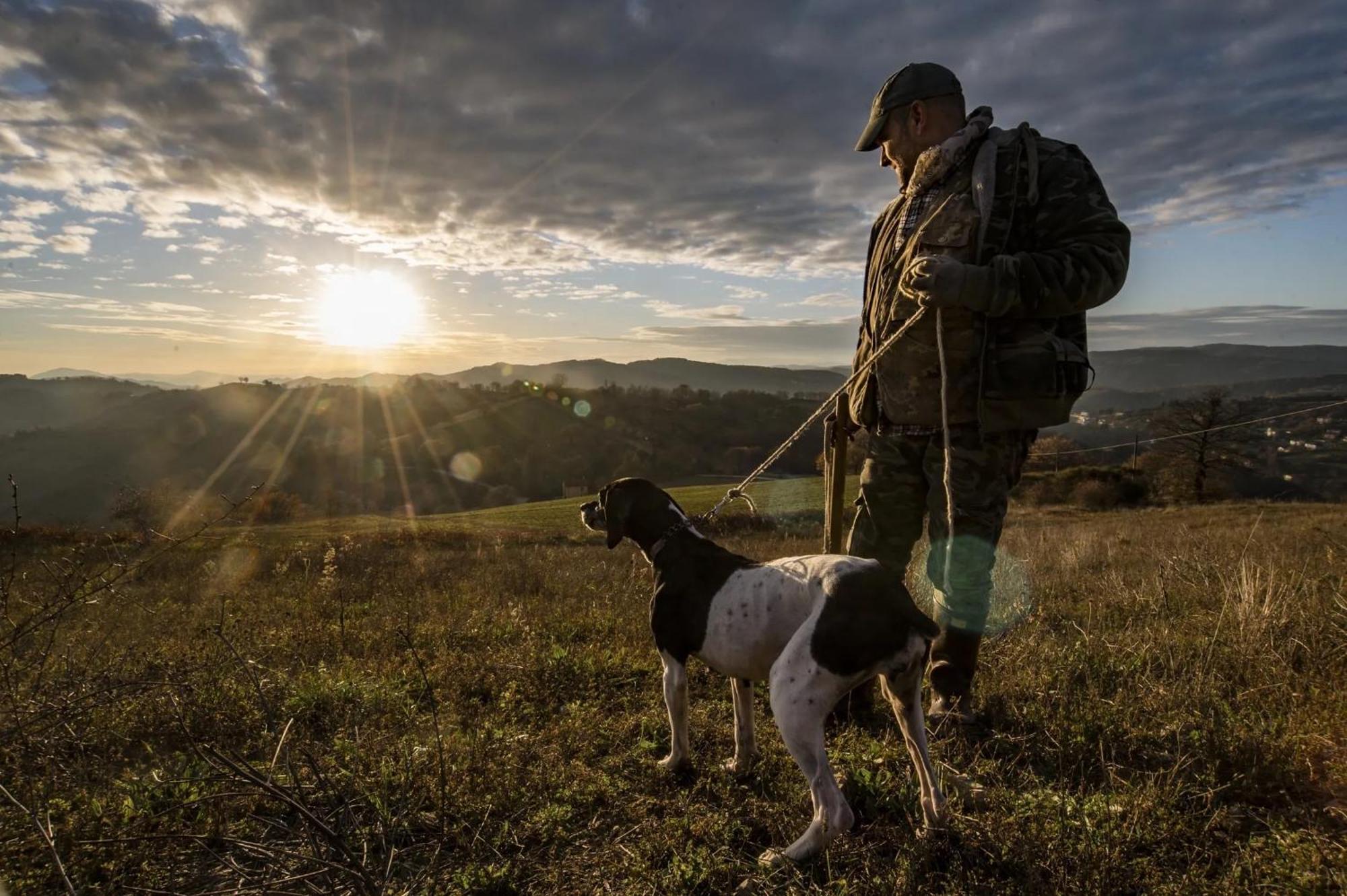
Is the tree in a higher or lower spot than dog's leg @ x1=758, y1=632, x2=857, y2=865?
lower

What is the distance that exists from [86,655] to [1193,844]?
22.6 ft

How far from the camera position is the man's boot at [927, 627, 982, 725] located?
3.85 meters

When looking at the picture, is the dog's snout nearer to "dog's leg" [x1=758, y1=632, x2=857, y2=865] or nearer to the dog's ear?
the dog's ear

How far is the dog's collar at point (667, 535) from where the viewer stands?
4.00m

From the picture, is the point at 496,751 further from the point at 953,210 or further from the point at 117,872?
the point at 953,210

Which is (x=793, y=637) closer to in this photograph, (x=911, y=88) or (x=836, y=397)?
(x=836, y=397)

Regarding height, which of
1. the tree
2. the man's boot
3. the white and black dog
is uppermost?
the white and black dog

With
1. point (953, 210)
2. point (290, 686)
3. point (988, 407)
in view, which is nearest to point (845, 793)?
point (988, 407)

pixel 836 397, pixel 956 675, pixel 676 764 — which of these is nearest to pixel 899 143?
pixel 836 397

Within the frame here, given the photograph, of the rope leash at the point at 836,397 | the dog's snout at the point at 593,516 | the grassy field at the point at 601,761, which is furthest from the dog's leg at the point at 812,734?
the dog's snout at the point at 593,516

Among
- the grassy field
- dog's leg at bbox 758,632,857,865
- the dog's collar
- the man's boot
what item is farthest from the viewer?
the dog's collar

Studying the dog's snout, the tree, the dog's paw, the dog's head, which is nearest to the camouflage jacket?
the dog's head

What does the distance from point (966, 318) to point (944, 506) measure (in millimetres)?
1005

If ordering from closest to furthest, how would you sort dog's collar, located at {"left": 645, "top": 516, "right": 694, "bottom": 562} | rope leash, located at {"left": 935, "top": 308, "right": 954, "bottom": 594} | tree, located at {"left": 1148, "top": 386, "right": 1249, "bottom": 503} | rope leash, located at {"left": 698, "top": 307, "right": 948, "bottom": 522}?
rope leash, located at {"left": 935, "top": 308, "right": 954, "bottom": 594}
rope leash, located at {"left": 698, "top": 307, "right": 948, "bottom": 522}
dog's collar, located at {"left": 645, "top": 516, "right": 694, "bottom": 562}
tree, located at {"left": 1148, "top": 386, "right": 1249, "bottom": 503}
